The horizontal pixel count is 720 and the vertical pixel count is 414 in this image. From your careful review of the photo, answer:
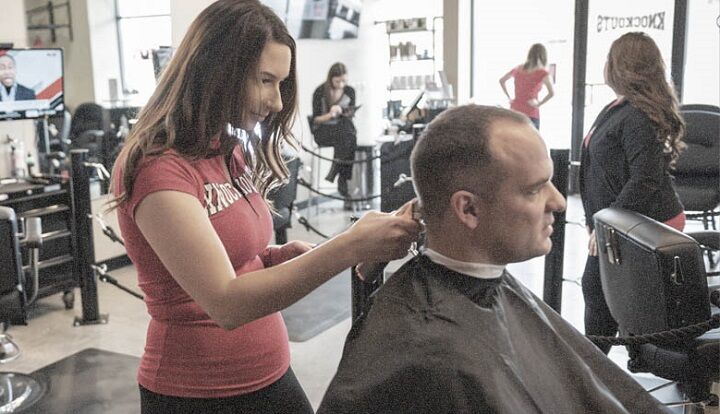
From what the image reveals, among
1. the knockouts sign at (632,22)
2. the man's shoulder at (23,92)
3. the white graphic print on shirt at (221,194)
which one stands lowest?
the white graphic print on shirt at (221,194)

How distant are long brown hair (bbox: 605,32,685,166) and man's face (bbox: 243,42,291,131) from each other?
1.64 meters

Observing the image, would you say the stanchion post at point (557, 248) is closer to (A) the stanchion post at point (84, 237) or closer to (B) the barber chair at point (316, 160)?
(A) the stanchion post at point (84, 237)

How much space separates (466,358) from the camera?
3.75ft

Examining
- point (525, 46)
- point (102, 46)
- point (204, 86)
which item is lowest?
point (204, 86)

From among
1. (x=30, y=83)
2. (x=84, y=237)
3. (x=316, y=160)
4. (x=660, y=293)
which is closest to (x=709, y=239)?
(x=660, y=293)

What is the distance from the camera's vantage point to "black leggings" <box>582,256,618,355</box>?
8.61ft

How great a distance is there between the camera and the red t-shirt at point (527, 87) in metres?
6.71

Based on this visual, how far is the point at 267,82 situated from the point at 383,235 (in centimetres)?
36

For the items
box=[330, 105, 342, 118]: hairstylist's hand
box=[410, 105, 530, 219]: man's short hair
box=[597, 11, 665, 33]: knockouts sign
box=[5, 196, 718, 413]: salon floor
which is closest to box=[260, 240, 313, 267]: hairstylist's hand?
box=[410, 105, 530, 219]: man's short hair

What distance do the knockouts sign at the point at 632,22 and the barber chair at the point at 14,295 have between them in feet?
19.1

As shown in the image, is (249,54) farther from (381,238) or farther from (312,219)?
(312,219)

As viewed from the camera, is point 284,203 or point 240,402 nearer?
point 240,402

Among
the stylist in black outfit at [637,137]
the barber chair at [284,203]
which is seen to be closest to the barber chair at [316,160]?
the barber chair at [284,203]

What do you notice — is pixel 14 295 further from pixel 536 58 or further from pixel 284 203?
pixel 536 58
